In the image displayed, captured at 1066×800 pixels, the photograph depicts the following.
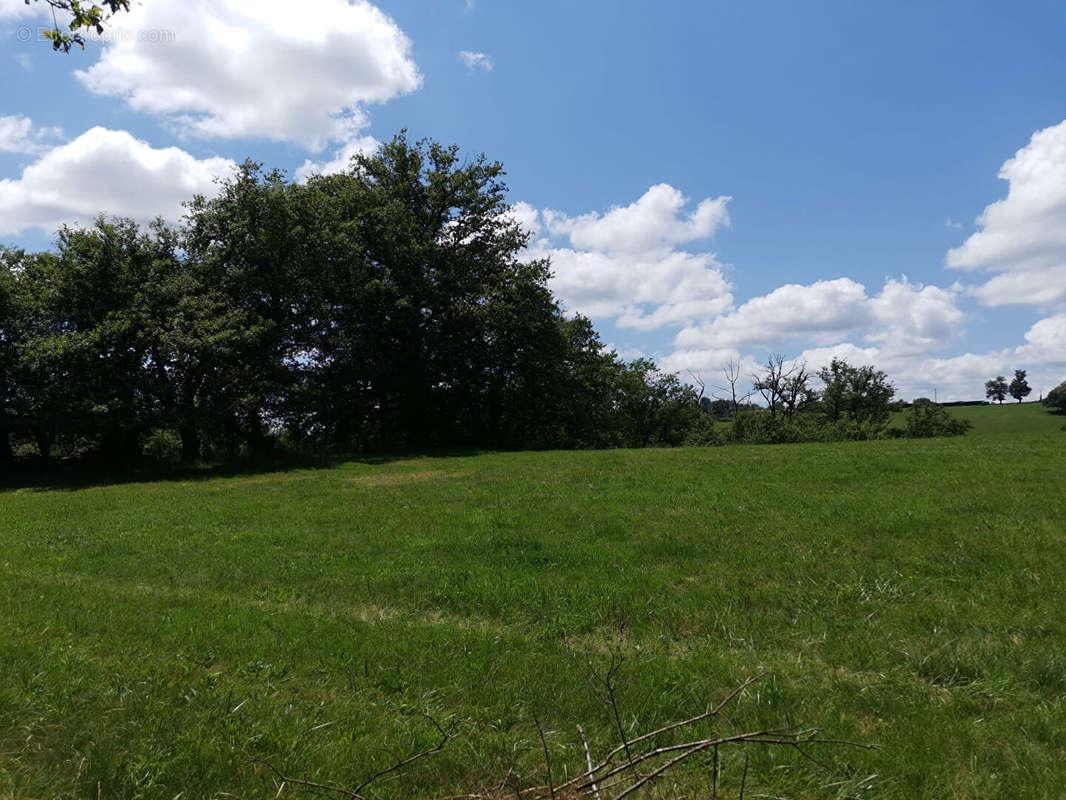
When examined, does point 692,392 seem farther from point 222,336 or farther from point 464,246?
point 222,336

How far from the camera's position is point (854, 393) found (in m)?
70.9

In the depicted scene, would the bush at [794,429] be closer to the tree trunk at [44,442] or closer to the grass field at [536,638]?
the grass field at [536,638]

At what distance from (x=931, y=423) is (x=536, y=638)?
242 ft

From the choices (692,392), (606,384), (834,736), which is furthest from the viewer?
(692,392)

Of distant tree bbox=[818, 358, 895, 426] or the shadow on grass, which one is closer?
the shadow on grass

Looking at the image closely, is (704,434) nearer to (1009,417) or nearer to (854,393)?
(854,393)

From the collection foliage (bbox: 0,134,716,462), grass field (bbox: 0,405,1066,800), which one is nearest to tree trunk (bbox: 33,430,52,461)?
foliage (bbox: 0,134,716,462)

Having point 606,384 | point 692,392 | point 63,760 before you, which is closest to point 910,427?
point 692,392

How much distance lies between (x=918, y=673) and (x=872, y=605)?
1.70 meters

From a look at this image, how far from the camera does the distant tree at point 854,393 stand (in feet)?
231

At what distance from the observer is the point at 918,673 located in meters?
5.24

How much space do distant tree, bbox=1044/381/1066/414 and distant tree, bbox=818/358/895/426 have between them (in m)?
30.1

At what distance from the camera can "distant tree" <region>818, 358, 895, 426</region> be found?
7044cm

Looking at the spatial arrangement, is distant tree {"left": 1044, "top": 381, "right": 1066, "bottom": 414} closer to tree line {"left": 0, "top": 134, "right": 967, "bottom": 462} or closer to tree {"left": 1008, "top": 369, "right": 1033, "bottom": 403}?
tree {"left": 1008, "top": 369, "right": 1033, "bottom": 403}
